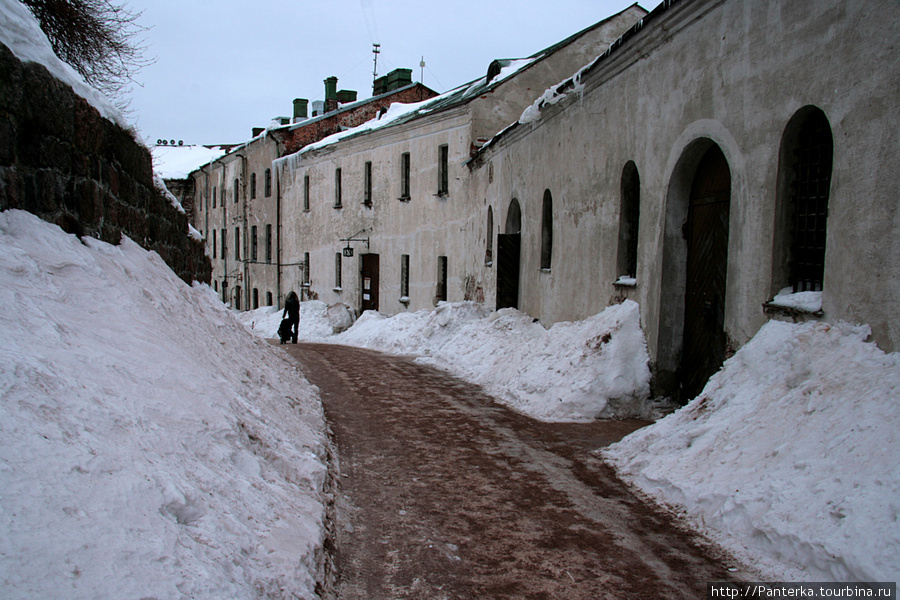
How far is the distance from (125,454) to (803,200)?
5.47 m

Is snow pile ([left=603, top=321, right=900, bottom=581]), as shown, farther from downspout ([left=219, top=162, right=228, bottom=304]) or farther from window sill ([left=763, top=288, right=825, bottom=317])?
downspout ([left=219, top=162, right=228, bottom=304])

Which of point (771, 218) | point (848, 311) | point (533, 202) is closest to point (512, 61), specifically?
point (533, 202)

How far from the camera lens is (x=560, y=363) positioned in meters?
8.62

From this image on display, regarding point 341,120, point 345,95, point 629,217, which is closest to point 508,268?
point 629,217

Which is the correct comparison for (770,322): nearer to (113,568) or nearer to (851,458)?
(851,458)

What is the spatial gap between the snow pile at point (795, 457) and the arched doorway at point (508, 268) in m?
8.15

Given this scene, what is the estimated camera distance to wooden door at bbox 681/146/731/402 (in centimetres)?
697

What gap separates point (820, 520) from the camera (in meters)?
3.42

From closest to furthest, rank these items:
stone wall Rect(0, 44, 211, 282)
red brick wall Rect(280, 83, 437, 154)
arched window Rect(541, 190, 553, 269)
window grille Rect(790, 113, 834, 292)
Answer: stone wall Rect(0, 44, 211, 282) → window grille Rect(790, 113, 834, 292) → arched window Rect(541, 190, 553, 269) → red brick wall Rect(280, 83, 437, 154)

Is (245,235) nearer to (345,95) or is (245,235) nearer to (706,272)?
(345,95)

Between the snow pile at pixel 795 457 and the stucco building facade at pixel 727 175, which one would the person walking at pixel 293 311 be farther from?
the snow pile at pixel 795 457

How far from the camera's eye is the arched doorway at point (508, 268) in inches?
537

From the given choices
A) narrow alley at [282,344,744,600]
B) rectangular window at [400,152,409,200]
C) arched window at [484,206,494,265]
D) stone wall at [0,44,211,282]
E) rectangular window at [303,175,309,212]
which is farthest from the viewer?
rectangular window at [303,175,309,212]

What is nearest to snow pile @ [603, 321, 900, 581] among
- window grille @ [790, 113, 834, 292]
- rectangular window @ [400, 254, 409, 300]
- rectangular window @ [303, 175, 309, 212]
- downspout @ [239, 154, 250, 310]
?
window grille @ [790, 113, 834, 292]
